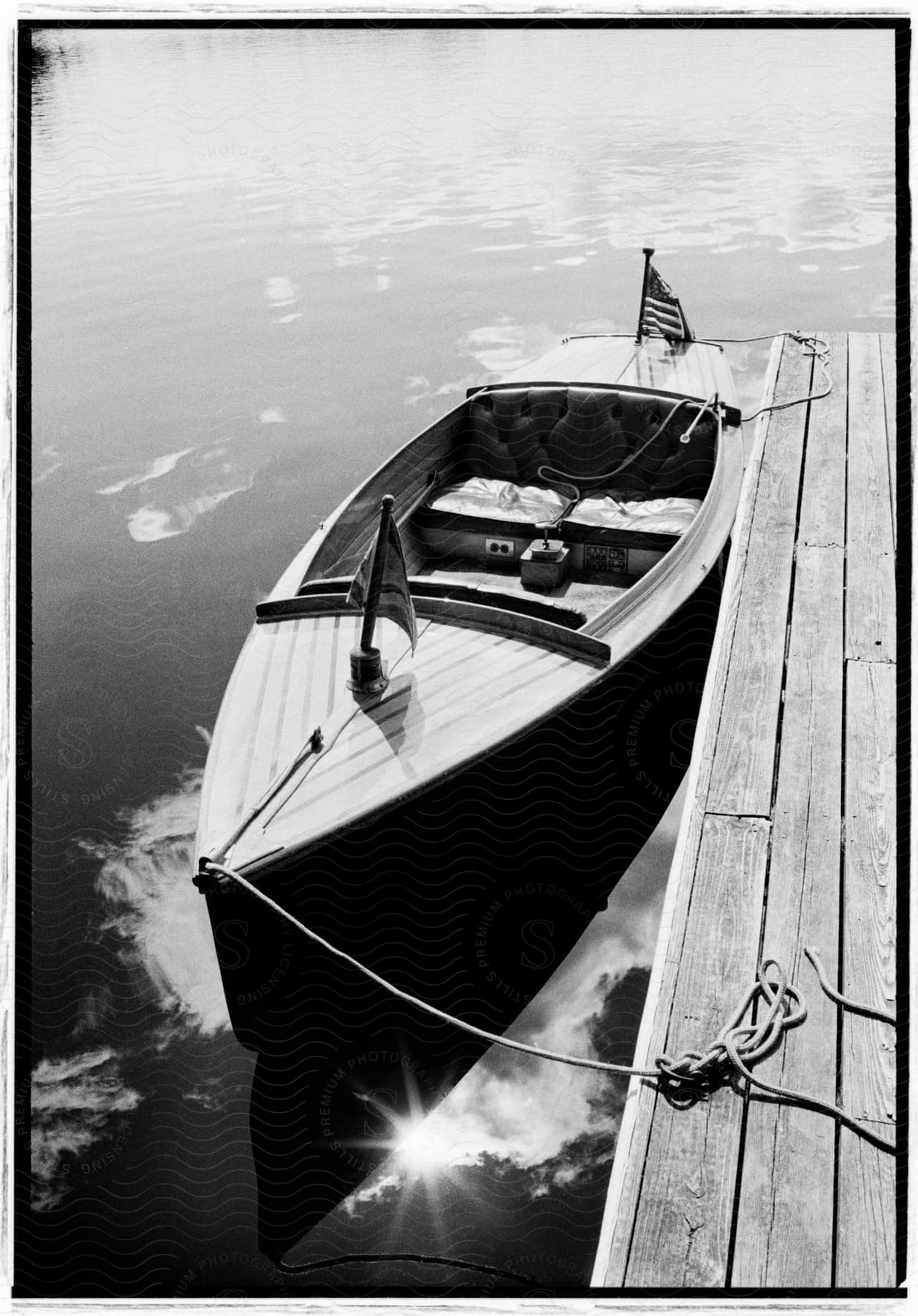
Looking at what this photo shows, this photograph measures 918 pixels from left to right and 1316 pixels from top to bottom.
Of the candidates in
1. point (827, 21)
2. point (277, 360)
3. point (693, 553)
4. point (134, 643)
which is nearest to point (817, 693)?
point (693, 553)

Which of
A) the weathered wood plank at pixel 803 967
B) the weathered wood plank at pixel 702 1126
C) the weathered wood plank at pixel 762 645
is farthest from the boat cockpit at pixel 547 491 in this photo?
the weathered wood plank at pixel 702 1126

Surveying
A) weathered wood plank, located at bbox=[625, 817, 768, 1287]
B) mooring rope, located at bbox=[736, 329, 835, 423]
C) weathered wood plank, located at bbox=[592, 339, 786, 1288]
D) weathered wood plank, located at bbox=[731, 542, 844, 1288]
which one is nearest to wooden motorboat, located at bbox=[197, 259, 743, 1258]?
weathered wood plank, located at bbox=[592, 339, 786, 1288]

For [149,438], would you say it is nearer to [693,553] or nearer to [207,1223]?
[693,553]

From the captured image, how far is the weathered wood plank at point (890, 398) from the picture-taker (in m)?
4.85

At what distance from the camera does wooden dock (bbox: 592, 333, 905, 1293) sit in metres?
1.88

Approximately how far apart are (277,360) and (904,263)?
6120 mm

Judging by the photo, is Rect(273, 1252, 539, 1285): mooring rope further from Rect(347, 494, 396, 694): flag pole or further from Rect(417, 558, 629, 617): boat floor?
Rect(417, 558, 629, 617): boat floor

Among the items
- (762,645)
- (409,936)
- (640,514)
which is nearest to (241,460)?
(640,514)

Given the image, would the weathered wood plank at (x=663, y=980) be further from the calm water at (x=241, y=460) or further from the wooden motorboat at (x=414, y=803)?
the calm water at (x=241, y=460)

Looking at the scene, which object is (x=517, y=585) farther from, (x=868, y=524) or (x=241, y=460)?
(x=241, y=460)

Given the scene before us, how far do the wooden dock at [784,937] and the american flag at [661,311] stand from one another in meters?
2.45

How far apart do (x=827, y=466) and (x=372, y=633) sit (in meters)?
2.85

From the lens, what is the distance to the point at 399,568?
3.35 metres

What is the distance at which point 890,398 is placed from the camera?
6.11 m
